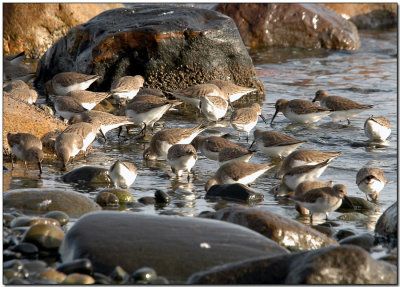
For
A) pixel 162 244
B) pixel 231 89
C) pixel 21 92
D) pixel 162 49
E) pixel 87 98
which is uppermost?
pixel 162 49

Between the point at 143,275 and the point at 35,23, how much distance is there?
1359 cm

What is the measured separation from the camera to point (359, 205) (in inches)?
293

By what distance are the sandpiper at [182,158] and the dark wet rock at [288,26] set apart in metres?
11.3

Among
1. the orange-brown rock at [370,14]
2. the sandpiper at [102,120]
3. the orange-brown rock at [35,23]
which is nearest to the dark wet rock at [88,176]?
the sandpiper at [102,120]

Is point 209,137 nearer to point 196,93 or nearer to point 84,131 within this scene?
point 84,131

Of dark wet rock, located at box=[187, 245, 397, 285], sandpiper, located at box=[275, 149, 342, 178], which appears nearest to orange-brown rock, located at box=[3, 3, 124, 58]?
sandpiper, located at box=[275, 149, 342, 178]

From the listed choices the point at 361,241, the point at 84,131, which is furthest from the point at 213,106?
the point at 361,241

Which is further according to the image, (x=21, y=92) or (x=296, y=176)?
(x=21, y=92)

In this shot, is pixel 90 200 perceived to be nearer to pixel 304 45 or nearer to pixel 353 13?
pixel 304 45

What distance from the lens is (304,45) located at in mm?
19891

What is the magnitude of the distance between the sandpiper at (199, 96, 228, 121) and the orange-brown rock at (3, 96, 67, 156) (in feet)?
8.90

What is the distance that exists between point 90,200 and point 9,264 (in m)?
1.84

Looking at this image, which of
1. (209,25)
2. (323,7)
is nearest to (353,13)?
(323,7)

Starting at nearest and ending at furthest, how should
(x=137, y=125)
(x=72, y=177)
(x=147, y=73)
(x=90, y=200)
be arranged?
1. (x=90, y=200)
2. (x=72, y=177)
3. (x=137, y=125)
4. (x=147, y=73)
